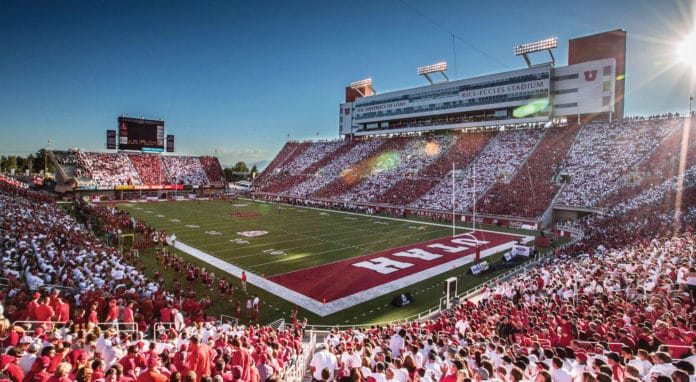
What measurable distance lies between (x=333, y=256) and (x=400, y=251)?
4568 millimetres

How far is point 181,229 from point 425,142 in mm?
41324

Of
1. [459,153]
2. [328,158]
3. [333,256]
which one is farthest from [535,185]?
[328,158]

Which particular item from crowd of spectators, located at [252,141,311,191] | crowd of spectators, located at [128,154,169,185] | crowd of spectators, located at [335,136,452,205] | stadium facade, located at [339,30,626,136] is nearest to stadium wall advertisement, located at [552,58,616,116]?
stadium facade, located at [339,30,626,136]

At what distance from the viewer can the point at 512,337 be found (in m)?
8.82

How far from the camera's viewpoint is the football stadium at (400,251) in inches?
234

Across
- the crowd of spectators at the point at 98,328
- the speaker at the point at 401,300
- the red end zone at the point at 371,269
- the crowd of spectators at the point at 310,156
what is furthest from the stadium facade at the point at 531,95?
the crowd of spectators at the point at 98,328

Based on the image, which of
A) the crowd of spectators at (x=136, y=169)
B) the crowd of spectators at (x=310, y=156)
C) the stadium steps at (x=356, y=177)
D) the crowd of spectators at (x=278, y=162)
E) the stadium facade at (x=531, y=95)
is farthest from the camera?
the crowd of spectators at (x=310, y=156)

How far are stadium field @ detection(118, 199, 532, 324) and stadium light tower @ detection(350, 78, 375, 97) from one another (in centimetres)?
4483

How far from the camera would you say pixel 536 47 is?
170ft

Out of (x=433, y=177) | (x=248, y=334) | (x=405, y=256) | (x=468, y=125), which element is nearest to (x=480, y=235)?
(x=405, y=256)

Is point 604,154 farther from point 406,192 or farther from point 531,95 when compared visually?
point 406,192

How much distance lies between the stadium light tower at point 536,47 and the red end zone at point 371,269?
35141mm

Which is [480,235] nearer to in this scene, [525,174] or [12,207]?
[525,174]

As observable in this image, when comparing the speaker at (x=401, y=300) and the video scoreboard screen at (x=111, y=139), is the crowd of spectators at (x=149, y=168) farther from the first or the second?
the speaker at (x=401, y=300)
